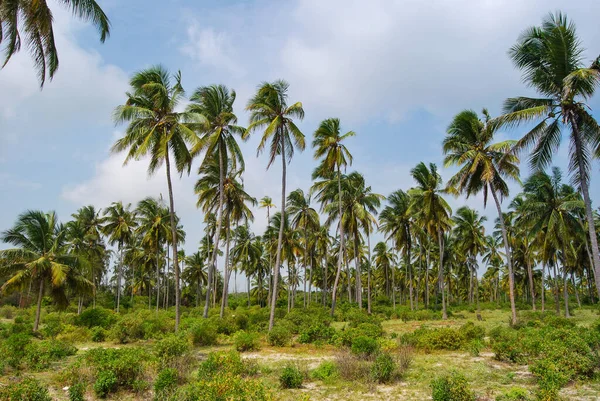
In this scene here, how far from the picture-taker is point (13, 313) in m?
33.7

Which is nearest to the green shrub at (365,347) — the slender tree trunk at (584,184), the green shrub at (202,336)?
the green shrub at (202,336)

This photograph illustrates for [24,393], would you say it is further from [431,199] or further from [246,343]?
[431,199]

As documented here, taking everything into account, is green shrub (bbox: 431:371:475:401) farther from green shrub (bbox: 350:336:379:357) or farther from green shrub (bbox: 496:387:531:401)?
green shrub (bbox: 350:336:379:357)

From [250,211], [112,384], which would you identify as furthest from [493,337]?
[250,211]

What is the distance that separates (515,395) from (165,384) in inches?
305

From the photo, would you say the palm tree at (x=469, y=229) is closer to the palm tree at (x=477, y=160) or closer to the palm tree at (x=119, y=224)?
the palm tree at (x=477, y=160)

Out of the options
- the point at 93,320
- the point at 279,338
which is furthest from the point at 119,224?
the point at 279,338

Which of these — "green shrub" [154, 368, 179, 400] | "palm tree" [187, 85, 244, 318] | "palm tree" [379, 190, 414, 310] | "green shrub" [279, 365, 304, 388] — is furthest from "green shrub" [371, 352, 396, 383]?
"palm tree" [379, 190, 414, 310]

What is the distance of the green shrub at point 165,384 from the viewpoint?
8703 millimetres

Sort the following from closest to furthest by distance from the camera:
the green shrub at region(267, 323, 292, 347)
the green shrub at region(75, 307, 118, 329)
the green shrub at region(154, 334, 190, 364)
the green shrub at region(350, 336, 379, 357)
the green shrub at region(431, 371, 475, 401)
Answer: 1. the green shrub at region(431, 371, 475, 401)
2. the green shrub at region(154, 334, 190, 364)
3. the green shrub at region(350, 336, 379, 357)
4. the green shrub at region(267, 323, 292, 347)
5. the green shrub at region(75, 307, 118, 329)

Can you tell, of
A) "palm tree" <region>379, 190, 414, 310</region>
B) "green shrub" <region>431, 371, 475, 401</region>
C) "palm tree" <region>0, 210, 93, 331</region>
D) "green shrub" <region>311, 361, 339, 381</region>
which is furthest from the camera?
"palm tree" <region>379, 190, 414, 310</region>

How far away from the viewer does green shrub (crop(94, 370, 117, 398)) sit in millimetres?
9250

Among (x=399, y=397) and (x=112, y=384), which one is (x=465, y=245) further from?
(x=112, y=384)

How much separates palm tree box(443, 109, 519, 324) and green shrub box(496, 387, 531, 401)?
595 inches
